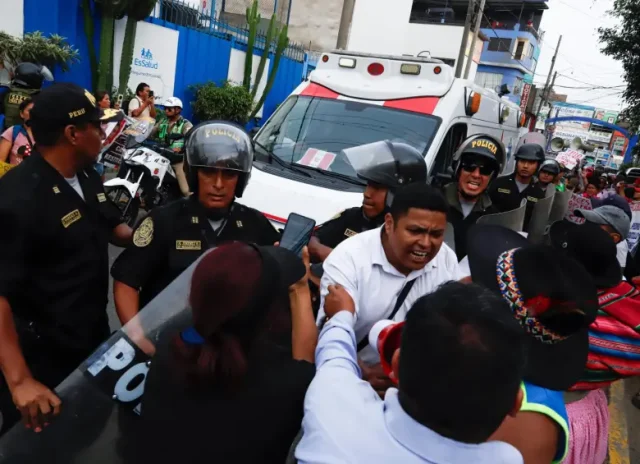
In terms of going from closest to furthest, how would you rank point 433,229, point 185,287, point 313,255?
point 185,287
point 433,229
point 313,255

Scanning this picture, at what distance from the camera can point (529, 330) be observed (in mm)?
1335

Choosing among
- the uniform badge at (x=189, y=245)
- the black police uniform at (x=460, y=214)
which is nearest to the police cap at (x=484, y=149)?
the black police uniform at (x=460, y=214)

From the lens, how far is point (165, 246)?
1909mm

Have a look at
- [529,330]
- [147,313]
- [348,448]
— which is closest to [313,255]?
[147,313]

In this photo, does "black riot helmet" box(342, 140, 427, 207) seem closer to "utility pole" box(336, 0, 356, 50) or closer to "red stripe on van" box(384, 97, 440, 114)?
"red stripe on van" box(384, 97, 440, 114)

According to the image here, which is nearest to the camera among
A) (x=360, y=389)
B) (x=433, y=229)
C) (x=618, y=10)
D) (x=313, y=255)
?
(x=360, y=389)

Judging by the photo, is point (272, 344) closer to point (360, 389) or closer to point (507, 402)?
point (360, 389)

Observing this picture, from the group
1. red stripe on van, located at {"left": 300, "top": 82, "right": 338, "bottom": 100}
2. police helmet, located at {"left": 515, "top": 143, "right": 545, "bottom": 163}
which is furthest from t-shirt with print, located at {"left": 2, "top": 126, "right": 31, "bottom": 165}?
police helmet, located at {"left": 515, "top": 143, "right": 545, "bottom": 163}

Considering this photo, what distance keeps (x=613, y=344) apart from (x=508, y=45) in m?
47.1

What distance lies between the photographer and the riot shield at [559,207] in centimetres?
480

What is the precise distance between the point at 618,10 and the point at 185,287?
14.5 meters

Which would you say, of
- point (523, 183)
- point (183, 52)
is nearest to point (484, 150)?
point (523, 183)

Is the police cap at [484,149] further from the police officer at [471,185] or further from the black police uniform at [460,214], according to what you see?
the black police uniform at [460,214]

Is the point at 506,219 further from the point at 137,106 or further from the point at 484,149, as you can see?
the point at 137,106
